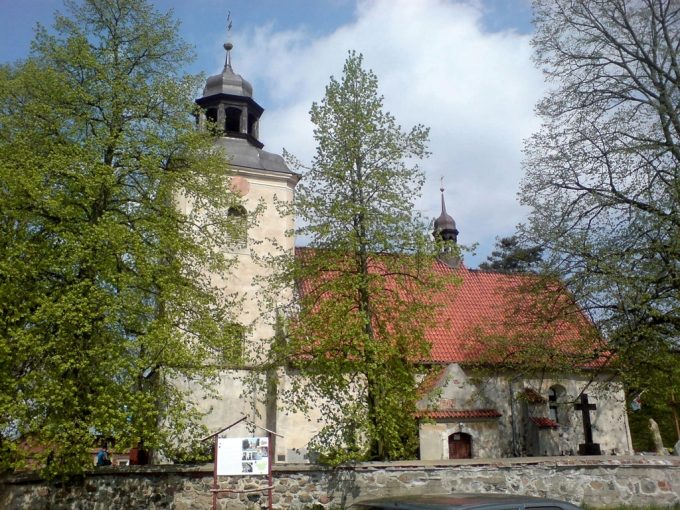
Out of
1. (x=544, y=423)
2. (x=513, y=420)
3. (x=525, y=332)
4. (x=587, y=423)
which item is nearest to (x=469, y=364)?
(x=513, y=420)

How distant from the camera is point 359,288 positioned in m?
14.4

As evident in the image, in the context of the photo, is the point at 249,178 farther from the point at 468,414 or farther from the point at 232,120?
the point at 468,414

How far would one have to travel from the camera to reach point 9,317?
1188 centimetres

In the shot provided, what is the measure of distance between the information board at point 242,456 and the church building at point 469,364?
5030 mm

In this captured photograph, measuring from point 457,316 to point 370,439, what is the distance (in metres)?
11.5

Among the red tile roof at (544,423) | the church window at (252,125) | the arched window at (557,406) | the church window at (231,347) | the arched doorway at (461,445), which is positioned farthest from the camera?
the arched window at (557,406)

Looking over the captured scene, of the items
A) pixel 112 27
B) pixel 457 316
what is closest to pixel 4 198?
pixel 112 27

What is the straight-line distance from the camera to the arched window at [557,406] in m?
22.7

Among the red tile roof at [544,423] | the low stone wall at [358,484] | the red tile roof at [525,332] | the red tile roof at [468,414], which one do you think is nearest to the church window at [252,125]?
the red tile roof at [525,332]

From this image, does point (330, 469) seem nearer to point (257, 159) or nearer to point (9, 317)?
point (9, 317)

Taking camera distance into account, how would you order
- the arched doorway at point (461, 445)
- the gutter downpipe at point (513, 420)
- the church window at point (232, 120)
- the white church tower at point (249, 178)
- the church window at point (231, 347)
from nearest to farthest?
1. the church window at point (231, 347)
2. the arched doorway at point (461, 445)
3. the white church tower at point (249, 178)
4. the gutter downpipe at point (513, 420)
5. the church window at point (232, 120)

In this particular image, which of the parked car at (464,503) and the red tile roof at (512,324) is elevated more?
→ the red tile roof at (512,324)

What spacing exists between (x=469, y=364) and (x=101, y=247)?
13418 mm

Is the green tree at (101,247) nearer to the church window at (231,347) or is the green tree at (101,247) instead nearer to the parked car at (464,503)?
the church window at (231,347)
